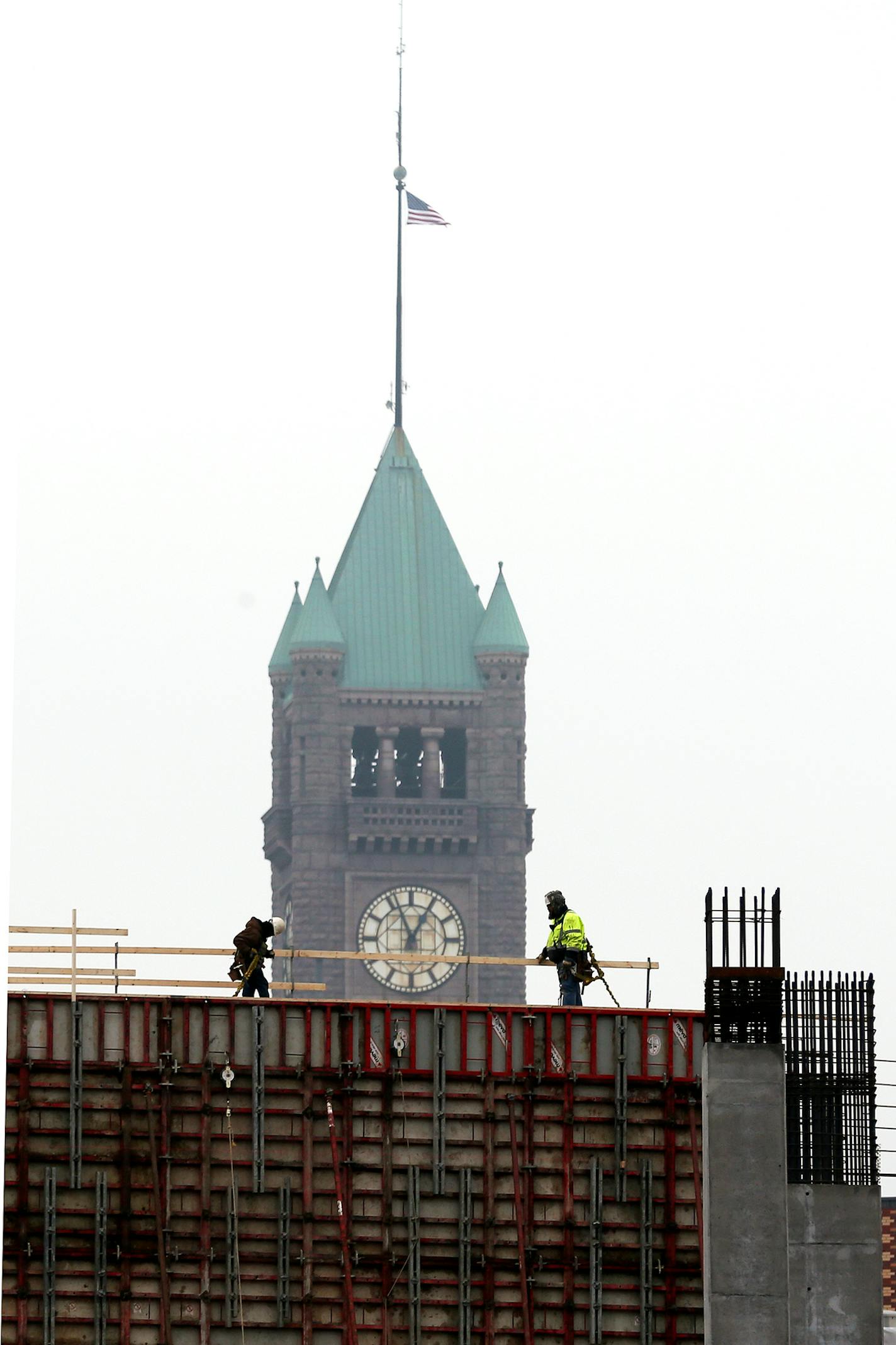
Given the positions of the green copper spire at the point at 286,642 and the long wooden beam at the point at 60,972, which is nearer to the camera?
the long wooden beam at the point at 60,972

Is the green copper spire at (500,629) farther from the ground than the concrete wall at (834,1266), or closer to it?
farther from the ground

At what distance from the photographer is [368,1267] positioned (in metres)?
32.7

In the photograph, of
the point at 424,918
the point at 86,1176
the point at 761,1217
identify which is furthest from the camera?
the point at 424,918

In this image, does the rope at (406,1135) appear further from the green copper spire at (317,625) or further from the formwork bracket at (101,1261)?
the green copper spire at (317,625)

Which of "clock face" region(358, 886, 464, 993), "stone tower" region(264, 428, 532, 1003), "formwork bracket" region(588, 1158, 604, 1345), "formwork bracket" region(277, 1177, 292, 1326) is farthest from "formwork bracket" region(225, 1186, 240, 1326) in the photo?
"clock face" region(358, 886, 464, 993)

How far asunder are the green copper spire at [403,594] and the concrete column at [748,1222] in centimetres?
14256

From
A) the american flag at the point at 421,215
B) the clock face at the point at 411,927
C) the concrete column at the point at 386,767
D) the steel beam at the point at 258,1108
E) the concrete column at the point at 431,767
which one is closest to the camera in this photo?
the steel beam at the point at 258,1108

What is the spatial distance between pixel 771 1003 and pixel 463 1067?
5.57 m

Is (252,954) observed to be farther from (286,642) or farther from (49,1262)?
(286,642)

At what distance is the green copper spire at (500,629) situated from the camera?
565 feet

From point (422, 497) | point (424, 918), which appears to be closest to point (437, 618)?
point (422, 497)

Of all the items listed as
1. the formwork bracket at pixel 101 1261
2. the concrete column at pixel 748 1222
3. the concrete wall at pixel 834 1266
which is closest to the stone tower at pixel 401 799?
the formwork bracket at pixel 101 1261

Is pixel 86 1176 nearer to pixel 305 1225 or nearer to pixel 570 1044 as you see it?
pixel 305 1225

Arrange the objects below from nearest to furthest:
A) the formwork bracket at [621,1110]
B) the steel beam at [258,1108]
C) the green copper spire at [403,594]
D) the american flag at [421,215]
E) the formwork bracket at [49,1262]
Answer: the formwork bracket at [49,1262], the steel beam at [258,1108], the formwork bracket at [621,1110], the american flag at [421,215], the green copper spire at [403,594]
